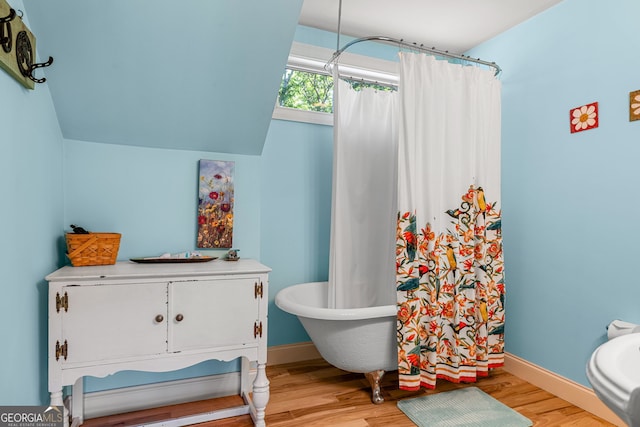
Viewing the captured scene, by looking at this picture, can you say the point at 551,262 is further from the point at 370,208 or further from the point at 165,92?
the point at 165,92

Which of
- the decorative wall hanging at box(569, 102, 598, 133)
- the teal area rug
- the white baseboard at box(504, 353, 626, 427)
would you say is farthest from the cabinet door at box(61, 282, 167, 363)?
the decorative wall hanging at box(569, 102, 598, 133)

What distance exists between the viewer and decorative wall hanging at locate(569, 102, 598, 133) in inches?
80.7

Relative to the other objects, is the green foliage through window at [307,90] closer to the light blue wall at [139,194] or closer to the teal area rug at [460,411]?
the light blue wall at [139,194]

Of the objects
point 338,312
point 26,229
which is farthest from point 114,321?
point 338,312

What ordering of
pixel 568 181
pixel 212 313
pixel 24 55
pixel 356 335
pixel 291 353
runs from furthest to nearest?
pixel 291 353
pixel 568 181
pixel 356 335
pixel 212 313
pixel 24 55

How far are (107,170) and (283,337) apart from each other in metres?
1.55

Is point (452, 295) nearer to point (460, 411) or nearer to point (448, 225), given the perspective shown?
point (448, 225)

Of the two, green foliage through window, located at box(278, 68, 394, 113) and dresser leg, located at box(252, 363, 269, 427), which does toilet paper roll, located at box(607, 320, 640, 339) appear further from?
green foliage through window, located at box(278, 68, 394, 113)

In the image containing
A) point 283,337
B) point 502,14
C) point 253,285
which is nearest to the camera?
point 253,285

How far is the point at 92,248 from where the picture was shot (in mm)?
1721

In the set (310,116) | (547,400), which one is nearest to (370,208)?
(310,116)

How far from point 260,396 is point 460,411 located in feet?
3.57

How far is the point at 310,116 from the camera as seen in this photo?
2643 millimetres

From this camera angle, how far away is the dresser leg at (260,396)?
1.76 m
